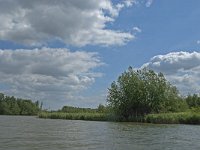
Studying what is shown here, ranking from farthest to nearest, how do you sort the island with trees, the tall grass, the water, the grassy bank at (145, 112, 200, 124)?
the island with trees < the tall grass < the grassy bank at (145, 112, 200, 124) < the water

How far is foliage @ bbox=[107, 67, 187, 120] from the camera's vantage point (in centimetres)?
10056

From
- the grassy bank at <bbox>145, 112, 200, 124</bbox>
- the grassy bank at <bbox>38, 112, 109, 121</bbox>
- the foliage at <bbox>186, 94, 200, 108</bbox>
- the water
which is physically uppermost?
the foliage at <bbox>186, 94, 200, 108</bbox>

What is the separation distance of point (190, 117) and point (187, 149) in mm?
46897

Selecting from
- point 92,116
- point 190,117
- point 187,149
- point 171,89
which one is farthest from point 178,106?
point 187,149

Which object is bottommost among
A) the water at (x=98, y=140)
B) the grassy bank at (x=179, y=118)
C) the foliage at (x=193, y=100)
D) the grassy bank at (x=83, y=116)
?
the water at (x=98, y=140)

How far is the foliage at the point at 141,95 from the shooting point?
100562 millimetres

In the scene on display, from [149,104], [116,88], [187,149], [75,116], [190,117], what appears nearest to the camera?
[187,149]

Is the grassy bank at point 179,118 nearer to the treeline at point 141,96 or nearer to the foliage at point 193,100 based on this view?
the treeline at point 141,96

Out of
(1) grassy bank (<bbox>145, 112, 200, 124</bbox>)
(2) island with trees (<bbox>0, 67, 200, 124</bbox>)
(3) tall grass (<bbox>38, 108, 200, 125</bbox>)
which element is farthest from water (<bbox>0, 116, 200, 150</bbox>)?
(2) island with trees (<bbox>0, 67, 200, 124</bbox>)

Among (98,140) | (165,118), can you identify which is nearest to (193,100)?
(165,118)

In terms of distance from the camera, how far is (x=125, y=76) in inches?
4156

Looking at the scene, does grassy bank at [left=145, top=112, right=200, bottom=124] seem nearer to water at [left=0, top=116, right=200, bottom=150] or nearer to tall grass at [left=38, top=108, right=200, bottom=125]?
tall grass at [left=38, top=108, right=200, bottom=125]

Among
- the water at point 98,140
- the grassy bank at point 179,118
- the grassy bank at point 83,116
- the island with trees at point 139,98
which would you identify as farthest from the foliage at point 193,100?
the water at point 98,140

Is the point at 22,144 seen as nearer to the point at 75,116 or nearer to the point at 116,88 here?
the point at 116,88
